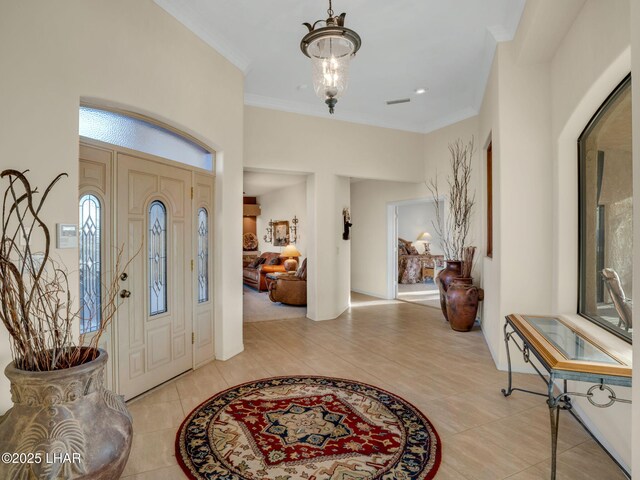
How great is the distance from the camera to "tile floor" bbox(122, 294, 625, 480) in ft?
7.23

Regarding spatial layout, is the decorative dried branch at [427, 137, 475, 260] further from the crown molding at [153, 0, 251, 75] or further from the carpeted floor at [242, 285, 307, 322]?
the crown molding at [153, 0, 251, 75]

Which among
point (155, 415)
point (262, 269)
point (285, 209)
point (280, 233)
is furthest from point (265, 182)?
point (155, 415)

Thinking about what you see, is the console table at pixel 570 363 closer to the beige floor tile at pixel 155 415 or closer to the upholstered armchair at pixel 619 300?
the upholstered armchair at pixel 619 300

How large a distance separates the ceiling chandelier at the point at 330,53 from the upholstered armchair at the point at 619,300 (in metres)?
2.18

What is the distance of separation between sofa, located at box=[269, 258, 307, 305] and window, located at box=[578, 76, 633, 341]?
15.7 feet

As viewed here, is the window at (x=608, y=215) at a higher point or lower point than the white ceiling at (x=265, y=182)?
lower

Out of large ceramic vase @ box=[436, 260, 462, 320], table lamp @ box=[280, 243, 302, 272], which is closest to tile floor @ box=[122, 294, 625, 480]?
large ceramic vase @ box=[436, 260, 462, 320]

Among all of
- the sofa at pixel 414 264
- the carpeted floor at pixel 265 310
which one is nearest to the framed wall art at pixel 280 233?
the carpeted floor at pixel 265 310

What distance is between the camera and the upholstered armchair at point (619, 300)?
7.27 feet

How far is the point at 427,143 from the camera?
7.04 m

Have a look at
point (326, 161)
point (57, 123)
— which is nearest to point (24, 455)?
point (57, 123)

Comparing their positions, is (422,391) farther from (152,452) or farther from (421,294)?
(421,294)

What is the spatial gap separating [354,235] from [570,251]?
19.8 ft

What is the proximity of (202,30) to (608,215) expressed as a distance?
157 inches
